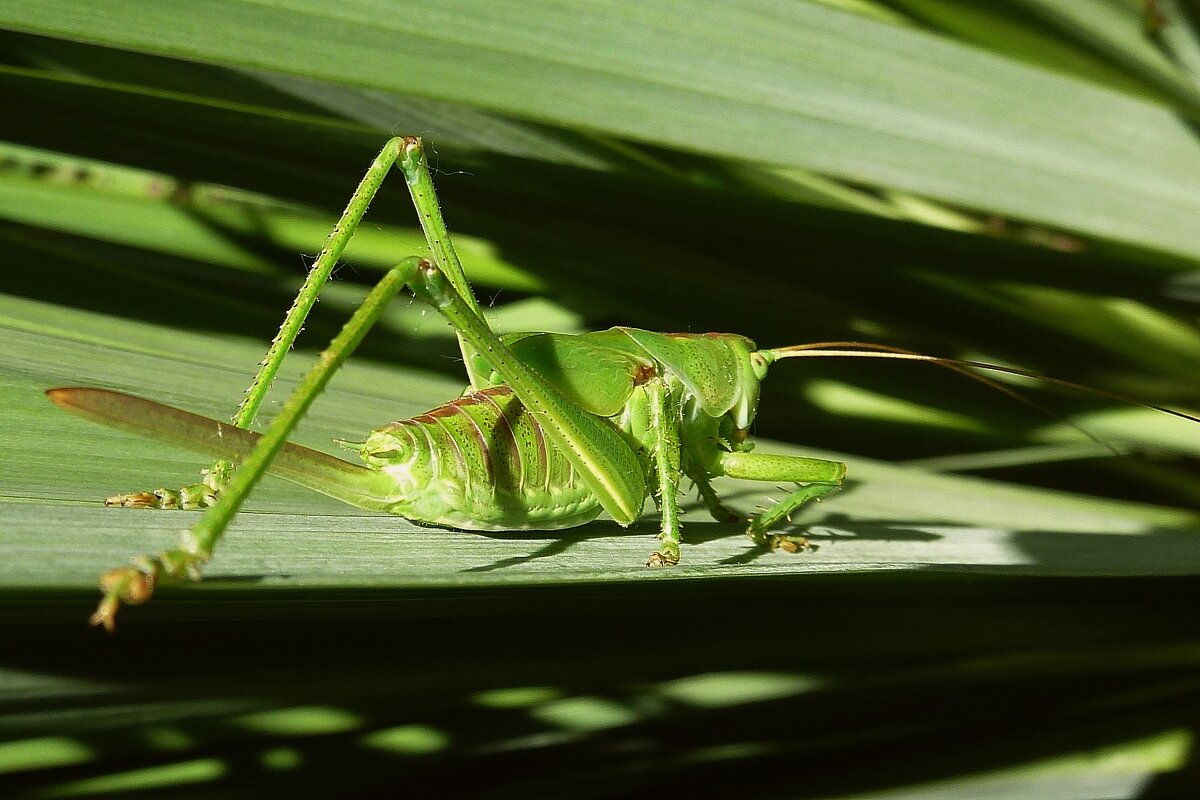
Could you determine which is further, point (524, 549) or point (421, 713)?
point (421, 713)

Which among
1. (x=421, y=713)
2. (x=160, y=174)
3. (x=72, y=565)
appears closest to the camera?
Answer: (x=72, y=565)

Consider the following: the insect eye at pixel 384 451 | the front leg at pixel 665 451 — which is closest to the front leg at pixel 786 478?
the front leg at pixel 665 451

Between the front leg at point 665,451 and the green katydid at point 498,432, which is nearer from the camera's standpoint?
the green katydid at point 498,432

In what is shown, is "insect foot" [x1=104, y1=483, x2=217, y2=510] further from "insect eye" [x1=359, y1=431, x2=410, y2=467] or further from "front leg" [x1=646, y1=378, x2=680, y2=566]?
"front leg" [x1=646, y1=378, x2=680, y2=566]

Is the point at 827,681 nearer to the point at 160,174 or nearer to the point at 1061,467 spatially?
the point at 1061,467

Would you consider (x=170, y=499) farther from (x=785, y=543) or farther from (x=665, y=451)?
(x=785, y=543)

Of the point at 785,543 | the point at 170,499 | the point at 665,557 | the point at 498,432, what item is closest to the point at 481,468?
the point at 498,432

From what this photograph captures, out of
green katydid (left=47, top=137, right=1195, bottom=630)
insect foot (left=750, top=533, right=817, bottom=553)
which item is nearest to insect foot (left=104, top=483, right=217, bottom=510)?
green katydid (left=47, top=137, right=1195, bottom=630)

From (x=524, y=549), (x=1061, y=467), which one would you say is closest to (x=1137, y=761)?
(x=1061, y=467)

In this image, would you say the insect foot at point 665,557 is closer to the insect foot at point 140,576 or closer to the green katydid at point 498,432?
the green katydid at point 498,432
